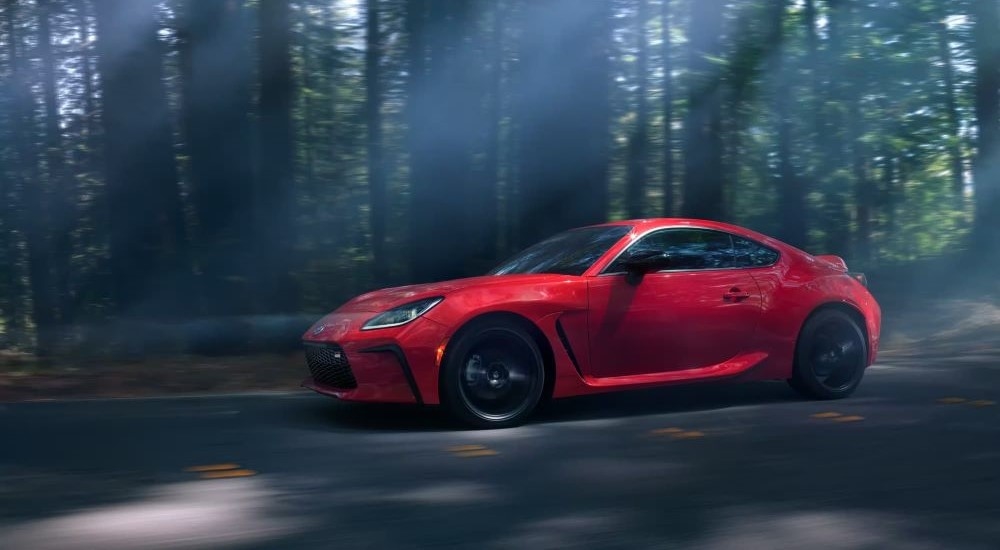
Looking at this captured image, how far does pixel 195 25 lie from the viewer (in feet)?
37.2

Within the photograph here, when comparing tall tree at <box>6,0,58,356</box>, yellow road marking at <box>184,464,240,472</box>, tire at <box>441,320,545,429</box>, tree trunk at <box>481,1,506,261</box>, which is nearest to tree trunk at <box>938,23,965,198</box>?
tree trunk at <box>481,1,506,261</box>

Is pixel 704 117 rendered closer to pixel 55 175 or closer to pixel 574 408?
pixel 574 408

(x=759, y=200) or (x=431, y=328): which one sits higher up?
(x=759, y=200)

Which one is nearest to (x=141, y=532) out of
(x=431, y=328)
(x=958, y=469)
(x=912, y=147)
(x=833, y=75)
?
(x=431, y=328)

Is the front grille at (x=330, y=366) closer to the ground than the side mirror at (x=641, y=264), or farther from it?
closer to the ground

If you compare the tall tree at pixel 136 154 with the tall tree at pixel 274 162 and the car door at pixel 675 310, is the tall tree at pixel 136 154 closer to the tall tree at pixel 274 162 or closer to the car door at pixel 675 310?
the tall tree at pixel 274 162

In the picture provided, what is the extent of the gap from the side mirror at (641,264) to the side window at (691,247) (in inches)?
8.0

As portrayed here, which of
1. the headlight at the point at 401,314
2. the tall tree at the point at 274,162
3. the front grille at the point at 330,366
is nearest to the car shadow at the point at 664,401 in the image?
the headlight at the point at 401,314

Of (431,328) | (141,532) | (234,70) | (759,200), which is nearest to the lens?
(141,532)

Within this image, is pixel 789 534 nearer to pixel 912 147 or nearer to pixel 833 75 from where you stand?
pixel 833 75

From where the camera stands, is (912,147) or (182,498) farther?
(912,147)

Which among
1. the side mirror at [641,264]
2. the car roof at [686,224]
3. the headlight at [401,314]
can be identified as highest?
the car roof at [686,224]

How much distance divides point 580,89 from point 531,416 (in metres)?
5.91

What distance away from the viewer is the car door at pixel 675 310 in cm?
676
